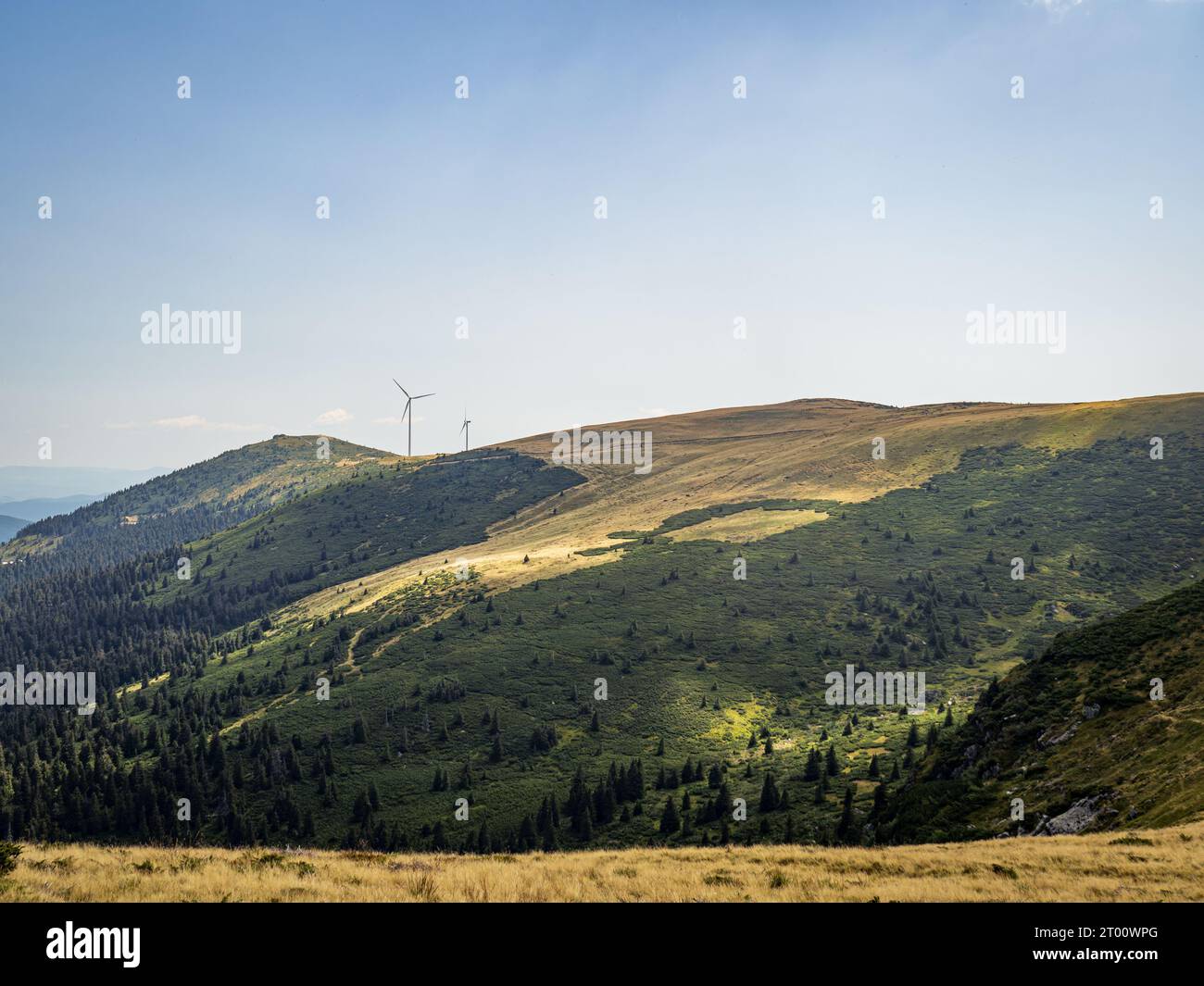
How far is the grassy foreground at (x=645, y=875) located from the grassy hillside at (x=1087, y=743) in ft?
24.7

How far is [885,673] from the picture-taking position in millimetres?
119312

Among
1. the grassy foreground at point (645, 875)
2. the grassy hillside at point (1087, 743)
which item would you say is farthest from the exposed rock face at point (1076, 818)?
the grassy foreground at point (645, 875)

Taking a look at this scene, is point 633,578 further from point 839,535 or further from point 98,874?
point 98,874

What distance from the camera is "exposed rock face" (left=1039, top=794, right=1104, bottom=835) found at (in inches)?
1361

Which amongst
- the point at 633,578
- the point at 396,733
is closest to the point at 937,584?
the point at 633,578

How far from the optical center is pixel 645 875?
2311cm

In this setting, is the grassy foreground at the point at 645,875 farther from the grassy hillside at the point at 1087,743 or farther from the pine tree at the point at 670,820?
the pine tree at the point at 670,820

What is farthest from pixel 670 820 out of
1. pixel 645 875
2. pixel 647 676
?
pixel 645 875

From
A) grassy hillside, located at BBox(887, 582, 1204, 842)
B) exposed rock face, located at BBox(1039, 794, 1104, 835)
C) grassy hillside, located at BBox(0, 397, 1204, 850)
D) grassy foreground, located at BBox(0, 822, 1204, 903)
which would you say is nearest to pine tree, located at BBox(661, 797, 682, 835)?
grassy hillside, located at BBox(0, 397, 1204, 850)

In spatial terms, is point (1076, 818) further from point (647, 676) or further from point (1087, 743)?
point (647, 676)

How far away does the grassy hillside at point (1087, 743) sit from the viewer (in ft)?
114

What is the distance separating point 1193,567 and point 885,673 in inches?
2455

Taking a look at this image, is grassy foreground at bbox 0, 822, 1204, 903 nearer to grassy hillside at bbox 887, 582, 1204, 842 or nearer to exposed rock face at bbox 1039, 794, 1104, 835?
exposed rock face at bbox 1039, 794, 1104, 835
